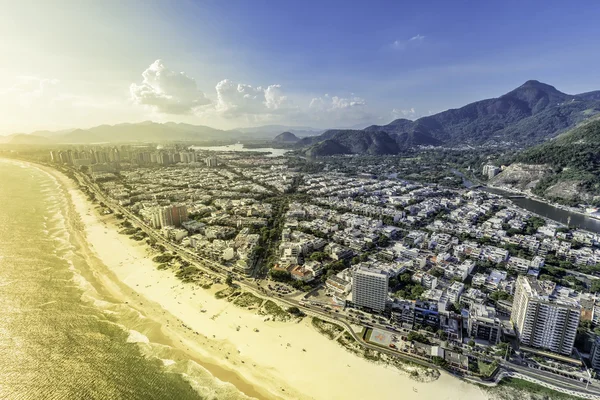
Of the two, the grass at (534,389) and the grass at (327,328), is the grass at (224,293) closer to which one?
the grass at (327,328)

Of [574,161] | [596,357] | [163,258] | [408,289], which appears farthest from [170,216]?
[574,161]

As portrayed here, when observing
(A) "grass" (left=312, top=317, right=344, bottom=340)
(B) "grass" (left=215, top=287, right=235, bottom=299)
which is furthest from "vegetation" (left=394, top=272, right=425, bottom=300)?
(B) "grass" (left=215, top=287, right=235, bottom=299)

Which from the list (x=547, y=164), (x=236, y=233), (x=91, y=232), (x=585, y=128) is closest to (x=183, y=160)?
(x=91, y=232)

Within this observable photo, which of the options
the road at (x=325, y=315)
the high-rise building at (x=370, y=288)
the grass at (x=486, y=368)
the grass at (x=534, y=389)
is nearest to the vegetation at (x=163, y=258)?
the road at (x=325, y=315)

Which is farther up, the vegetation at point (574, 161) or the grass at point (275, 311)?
the vegetation at point (574, 161)

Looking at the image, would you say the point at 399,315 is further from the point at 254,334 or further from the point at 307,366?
the point at 254,334

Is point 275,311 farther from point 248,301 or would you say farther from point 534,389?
point 534,389
